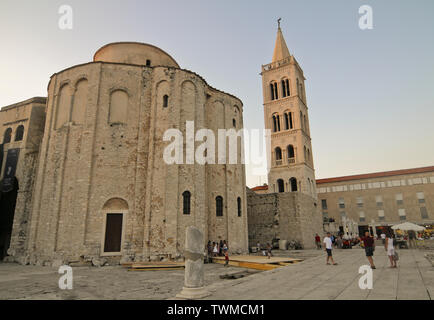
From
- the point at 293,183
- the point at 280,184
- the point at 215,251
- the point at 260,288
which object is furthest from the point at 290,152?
the point at 260,288

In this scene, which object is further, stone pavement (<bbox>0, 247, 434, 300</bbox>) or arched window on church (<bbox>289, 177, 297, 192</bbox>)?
arched window on church (<bbox>289, 177, 297, 192</bbox>)

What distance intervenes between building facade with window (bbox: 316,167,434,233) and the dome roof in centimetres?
4274

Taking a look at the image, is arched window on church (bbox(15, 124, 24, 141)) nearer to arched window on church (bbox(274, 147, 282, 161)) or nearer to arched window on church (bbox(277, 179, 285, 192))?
arched window on church (bbox(277, 179, 285, 192))

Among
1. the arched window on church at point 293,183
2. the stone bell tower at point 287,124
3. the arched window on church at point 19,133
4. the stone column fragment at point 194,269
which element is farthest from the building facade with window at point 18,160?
the arched window on church at point 293,183

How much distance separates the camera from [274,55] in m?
46.5

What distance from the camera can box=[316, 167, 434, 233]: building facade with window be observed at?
50772 millimetres

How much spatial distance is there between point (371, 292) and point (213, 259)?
12.4m

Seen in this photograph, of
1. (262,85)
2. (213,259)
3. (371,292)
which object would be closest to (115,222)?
(213,259)

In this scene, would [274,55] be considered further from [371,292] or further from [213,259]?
[371,292]

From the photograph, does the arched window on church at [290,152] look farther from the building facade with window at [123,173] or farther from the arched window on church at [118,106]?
the arched window on church at [118,106]

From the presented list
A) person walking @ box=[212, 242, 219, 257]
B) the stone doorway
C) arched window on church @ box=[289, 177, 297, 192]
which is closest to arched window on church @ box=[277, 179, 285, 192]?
arched window on church @ box=[289, 177, 297, 192]

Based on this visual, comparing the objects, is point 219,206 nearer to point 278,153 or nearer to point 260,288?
point 260,288

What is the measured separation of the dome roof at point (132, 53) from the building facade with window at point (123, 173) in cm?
17
